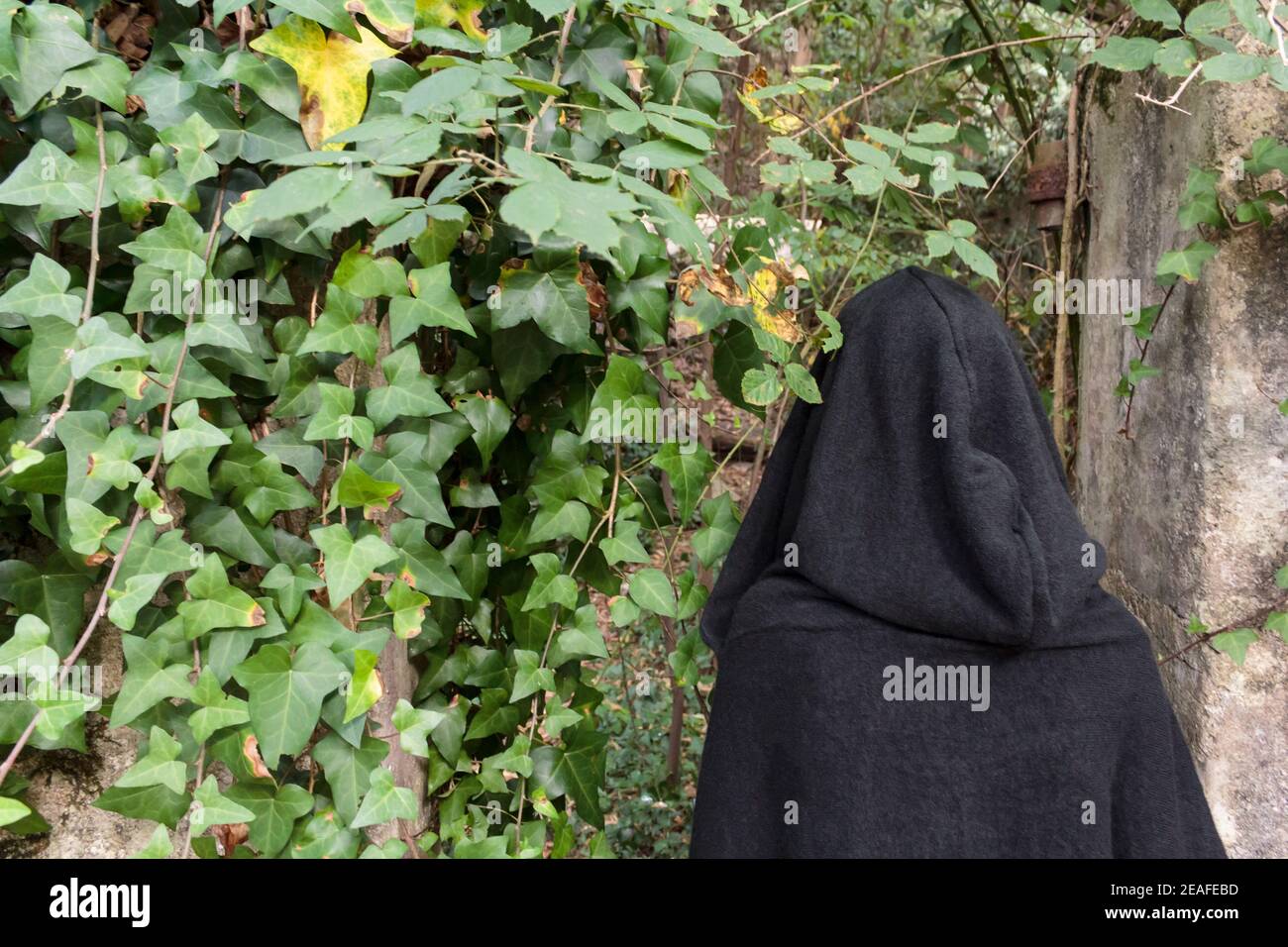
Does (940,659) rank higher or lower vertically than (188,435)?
lower

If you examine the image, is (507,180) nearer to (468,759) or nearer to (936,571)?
(936,571)

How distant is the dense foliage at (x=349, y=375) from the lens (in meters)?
1.27

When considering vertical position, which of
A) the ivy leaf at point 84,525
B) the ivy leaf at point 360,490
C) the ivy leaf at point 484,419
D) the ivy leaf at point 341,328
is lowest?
the ivy leaf at point 84,525

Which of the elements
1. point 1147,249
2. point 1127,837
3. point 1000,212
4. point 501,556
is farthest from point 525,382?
point 1000,212

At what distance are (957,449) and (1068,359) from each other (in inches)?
48.6

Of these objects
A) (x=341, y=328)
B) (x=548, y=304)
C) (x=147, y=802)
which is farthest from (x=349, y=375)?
(x=147, y=802)

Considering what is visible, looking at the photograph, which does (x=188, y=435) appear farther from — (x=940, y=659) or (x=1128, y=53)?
(x=1128, y=53)

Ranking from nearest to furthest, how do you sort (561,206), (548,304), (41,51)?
(561,206) < (41,51) < (548,304)

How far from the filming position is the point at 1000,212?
4.98 m

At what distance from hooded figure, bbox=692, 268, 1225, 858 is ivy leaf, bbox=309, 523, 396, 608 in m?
0.60

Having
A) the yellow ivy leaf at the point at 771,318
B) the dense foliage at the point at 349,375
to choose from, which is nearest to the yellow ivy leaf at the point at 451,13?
the dense foliage at the point at 349,375

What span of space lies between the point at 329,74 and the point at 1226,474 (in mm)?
1636

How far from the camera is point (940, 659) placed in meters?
1.49

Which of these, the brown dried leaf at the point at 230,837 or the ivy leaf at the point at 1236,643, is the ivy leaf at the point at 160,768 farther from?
the ivy leaf at the point at 1236,643
